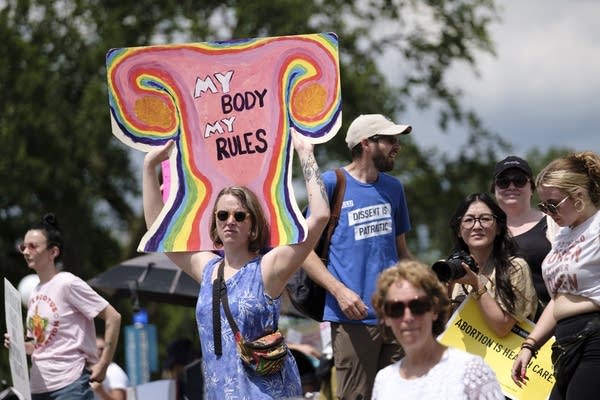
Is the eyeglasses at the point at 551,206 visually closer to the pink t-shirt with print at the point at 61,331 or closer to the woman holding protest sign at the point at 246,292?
the woman holding protest sign at the point at 246,292

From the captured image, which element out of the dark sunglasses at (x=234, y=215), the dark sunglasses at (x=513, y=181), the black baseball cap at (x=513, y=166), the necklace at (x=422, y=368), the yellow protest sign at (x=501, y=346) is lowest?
the yellow protest sign at (x=501, y=346)

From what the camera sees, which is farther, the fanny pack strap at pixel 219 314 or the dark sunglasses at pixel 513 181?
the dark sunglasses at pixel 513 181

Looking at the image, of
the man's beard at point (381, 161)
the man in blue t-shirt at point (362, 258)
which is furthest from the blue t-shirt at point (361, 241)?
the man's beard at point (381, 161)

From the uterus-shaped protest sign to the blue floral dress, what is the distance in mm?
446

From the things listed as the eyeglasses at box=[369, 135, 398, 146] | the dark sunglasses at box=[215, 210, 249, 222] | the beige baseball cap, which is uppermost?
the beige baseball cap

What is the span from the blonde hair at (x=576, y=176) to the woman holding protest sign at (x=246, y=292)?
1002 mm

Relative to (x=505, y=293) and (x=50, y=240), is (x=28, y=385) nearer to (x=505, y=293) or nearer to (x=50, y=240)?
(x=50, y=240)

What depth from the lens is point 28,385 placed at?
7301 millimetres

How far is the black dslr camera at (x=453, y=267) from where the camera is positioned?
5.64 m

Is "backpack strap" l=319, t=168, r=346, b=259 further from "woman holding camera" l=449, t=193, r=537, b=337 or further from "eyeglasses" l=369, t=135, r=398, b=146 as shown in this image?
"woman holding camera" l=449, t=193, r=537, b=337

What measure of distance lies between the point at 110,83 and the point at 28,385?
7.26 feet

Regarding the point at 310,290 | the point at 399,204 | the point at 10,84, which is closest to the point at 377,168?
the point at 399,204

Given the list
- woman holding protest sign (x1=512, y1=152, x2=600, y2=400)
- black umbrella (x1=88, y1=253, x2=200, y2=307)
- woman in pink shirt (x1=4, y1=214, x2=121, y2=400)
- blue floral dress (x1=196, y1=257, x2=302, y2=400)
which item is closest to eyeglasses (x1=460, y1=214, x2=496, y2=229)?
woman holding protest sign (x1=512, y1=152, x2=600, y2=400)

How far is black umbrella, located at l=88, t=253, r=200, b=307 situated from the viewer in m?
11.6
